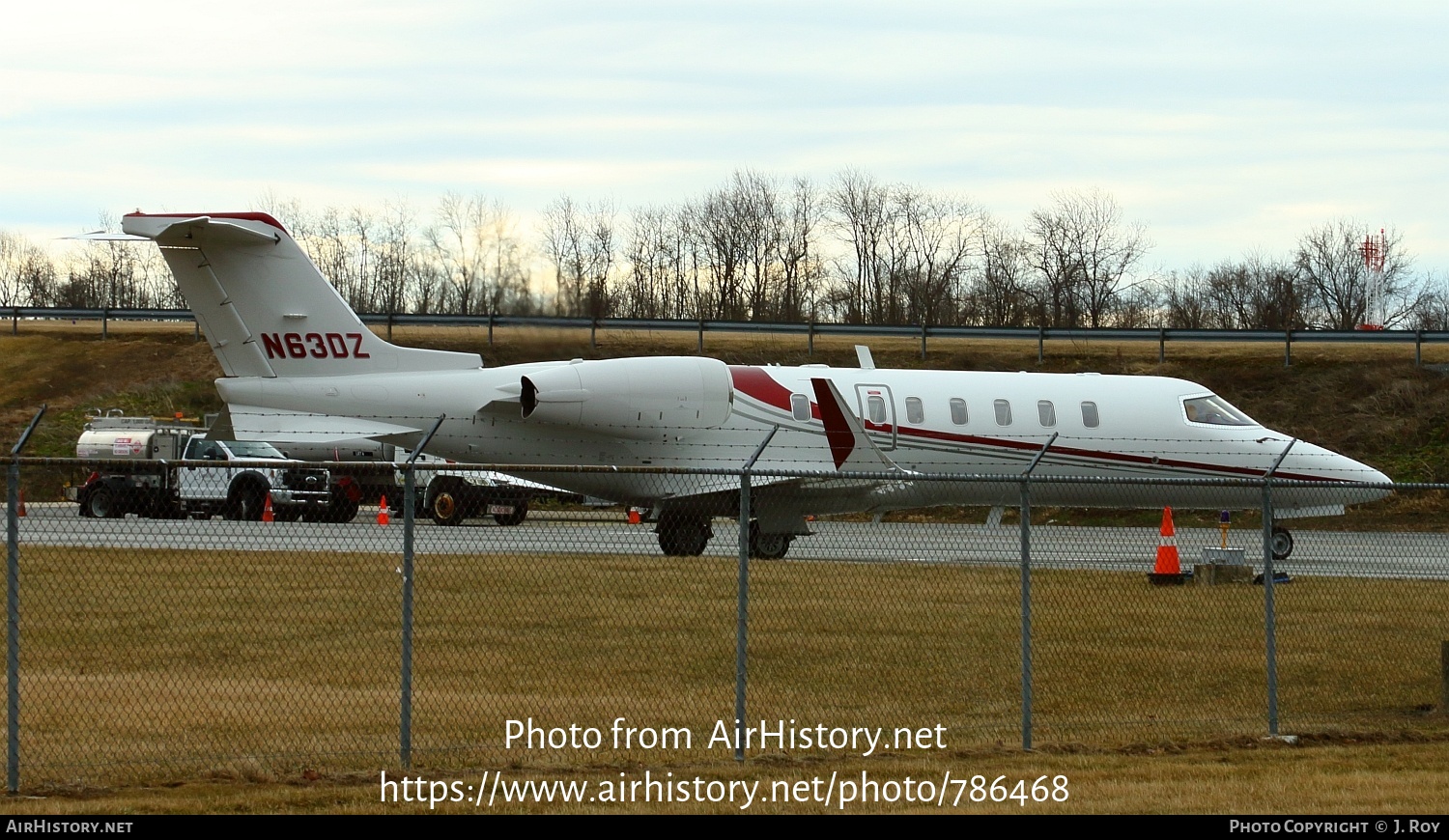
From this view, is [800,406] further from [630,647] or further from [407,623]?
[407,623]

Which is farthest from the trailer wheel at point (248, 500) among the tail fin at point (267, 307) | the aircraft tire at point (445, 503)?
the tail fin at point (267, 307)

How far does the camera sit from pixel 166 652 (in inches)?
476

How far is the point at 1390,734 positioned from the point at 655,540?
17.0ft

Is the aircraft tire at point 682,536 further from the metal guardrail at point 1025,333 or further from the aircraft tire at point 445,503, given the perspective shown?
the metal guardrail at point 1025,333

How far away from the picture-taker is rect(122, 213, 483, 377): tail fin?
831 inches

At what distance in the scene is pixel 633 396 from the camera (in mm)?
22469

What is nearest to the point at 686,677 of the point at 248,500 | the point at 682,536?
the point at 682,536

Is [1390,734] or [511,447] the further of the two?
[511,447]

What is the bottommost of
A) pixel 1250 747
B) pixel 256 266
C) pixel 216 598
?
pixel 1250 747

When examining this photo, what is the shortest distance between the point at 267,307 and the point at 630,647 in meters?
11.2

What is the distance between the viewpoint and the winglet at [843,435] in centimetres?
2312

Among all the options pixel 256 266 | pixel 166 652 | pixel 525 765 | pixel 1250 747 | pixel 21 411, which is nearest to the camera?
pixel 525 765
